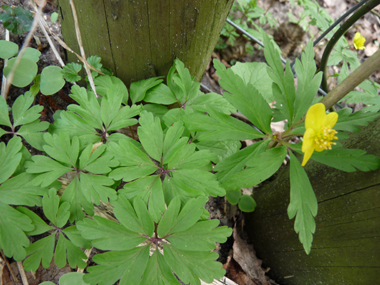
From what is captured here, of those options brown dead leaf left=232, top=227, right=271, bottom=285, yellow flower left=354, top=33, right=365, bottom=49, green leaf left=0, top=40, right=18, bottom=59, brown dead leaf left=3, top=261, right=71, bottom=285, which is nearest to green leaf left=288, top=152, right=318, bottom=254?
brown dead leaf left=232, top=227, right=271, bottom=285

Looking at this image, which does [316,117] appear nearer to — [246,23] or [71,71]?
[71,71]

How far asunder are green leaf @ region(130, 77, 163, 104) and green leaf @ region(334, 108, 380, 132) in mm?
1030

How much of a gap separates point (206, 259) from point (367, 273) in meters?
0.81

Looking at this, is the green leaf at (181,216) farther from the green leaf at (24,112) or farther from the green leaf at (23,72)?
the green leaf at (23,72)

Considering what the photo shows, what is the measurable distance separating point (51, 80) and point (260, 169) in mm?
1350

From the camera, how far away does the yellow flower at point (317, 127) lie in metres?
0.96

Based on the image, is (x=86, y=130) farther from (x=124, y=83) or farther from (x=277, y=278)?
(x=277, y=278)

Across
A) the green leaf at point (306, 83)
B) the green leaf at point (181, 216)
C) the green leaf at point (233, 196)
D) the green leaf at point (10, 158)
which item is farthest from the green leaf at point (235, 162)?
the green leaf at point (10, 158)

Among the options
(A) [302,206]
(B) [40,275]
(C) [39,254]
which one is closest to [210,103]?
(A) [302,206]

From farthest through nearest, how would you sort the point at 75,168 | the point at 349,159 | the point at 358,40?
1. the point at 358,40
2. the point at 75,168
3. the point at 349,159

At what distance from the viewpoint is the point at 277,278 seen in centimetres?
183

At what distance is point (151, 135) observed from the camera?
133cm

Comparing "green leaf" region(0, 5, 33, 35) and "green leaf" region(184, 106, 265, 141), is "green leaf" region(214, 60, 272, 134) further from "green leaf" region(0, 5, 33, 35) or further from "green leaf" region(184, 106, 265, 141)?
"green leaf" region(0, 5, 33, 35)

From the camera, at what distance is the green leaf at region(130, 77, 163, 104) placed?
1.55 m
